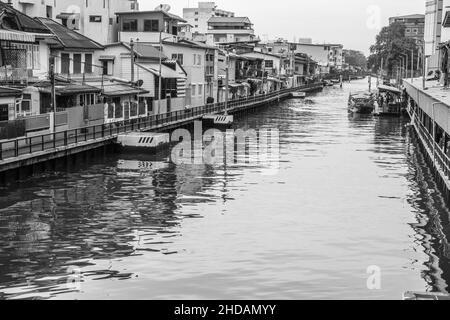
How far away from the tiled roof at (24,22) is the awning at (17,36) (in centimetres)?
132

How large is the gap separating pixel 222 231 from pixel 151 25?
59847 mm

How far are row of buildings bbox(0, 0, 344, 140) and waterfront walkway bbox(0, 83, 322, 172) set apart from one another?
3.16 feet

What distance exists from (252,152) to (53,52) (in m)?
19.2

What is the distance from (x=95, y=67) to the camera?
71.2 m

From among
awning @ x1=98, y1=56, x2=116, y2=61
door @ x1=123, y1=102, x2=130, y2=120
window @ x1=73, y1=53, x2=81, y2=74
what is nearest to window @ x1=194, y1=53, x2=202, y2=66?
awning @ x1=98, y1=56, x2=116, y2=61

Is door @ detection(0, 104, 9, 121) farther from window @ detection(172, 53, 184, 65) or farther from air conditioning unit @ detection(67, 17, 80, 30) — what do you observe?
window @ detection(172, 53, 184, 65)

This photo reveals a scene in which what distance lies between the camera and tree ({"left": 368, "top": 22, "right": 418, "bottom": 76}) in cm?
17012

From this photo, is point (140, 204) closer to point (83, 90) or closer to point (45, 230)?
point (45, 230)

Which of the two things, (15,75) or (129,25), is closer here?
(15,75)

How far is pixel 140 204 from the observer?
3488 cm

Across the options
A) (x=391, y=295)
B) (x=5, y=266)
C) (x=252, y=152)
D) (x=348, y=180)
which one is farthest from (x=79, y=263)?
(x=252, y=152)

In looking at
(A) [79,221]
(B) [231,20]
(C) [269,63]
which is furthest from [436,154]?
(B) [231,20]

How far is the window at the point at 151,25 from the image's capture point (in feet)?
282

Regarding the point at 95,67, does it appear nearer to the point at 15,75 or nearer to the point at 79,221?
the point at 15,75
